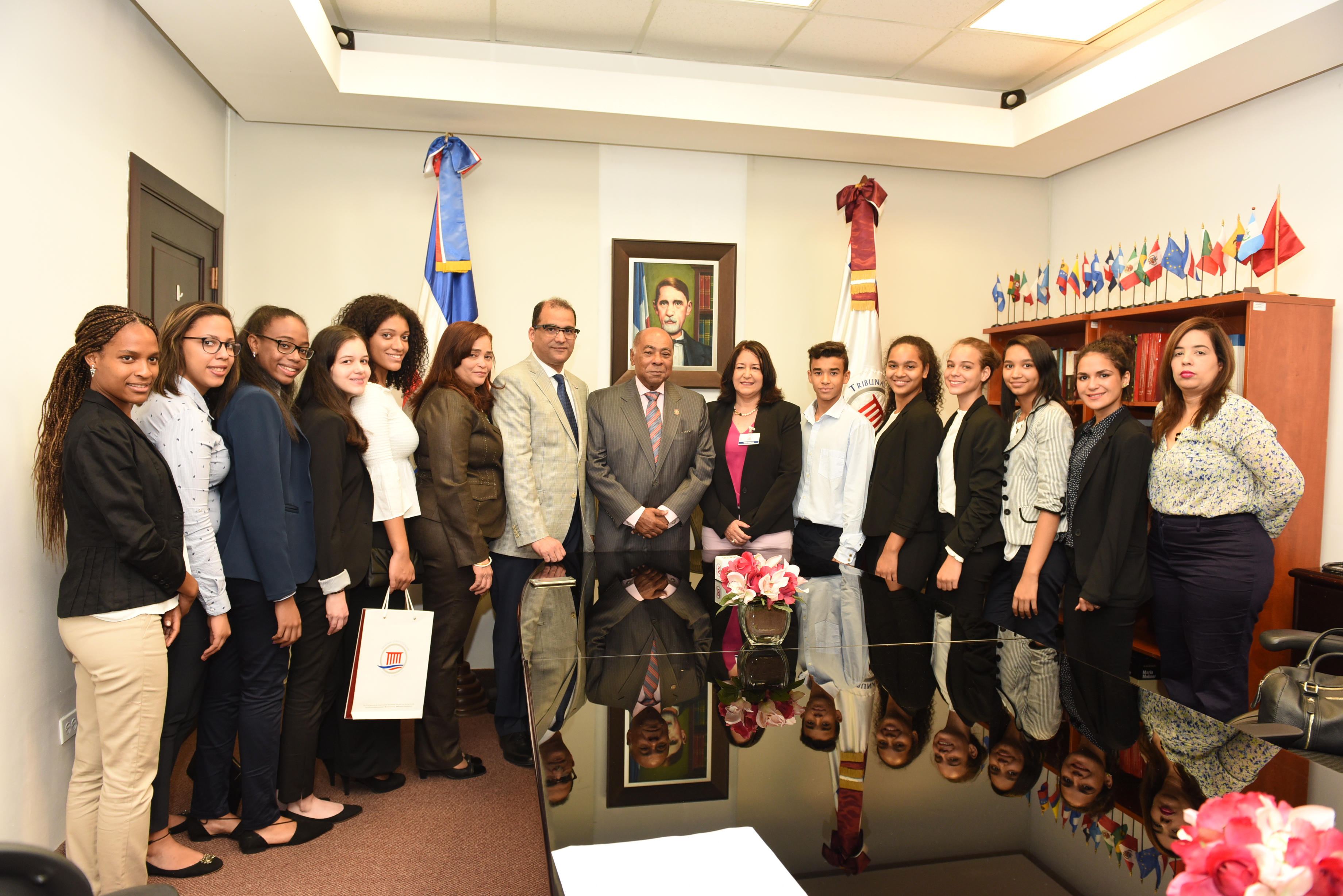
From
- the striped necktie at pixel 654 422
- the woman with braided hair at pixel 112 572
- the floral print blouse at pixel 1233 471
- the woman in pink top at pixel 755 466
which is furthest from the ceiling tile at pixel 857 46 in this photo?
the woman with braided hair at pixel 112 572

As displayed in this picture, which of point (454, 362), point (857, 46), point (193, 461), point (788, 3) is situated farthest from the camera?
point (857, 46)

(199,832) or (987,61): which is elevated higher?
(987,61)

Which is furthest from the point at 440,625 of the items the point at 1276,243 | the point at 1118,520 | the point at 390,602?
the point at 1276,243

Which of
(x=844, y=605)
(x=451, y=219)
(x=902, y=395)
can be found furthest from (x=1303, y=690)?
(x=451, y=219)

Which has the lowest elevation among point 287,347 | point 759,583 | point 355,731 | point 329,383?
point 355,731

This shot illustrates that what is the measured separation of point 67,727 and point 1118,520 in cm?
360

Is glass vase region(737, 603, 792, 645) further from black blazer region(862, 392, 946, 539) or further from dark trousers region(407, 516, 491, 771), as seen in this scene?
black blazer region(862, 392, 946, 539)

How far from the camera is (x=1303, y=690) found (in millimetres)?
2008

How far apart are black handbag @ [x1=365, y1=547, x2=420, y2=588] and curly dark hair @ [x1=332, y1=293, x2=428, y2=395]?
621 millimetres

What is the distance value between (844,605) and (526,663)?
1088 millimetres

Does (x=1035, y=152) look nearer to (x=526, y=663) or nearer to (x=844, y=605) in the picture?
(x=844, y=605)

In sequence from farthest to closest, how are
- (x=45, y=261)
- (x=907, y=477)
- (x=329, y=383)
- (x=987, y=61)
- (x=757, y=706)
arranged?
(x=987, y=61) < (x=907, y=477) < (x=329, y=383) < (x=45, y=261) < (x=757, y=706)

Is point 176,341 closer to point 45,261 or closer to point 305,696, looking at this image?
point 45,261

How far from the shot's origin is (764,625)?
1.98 meters
